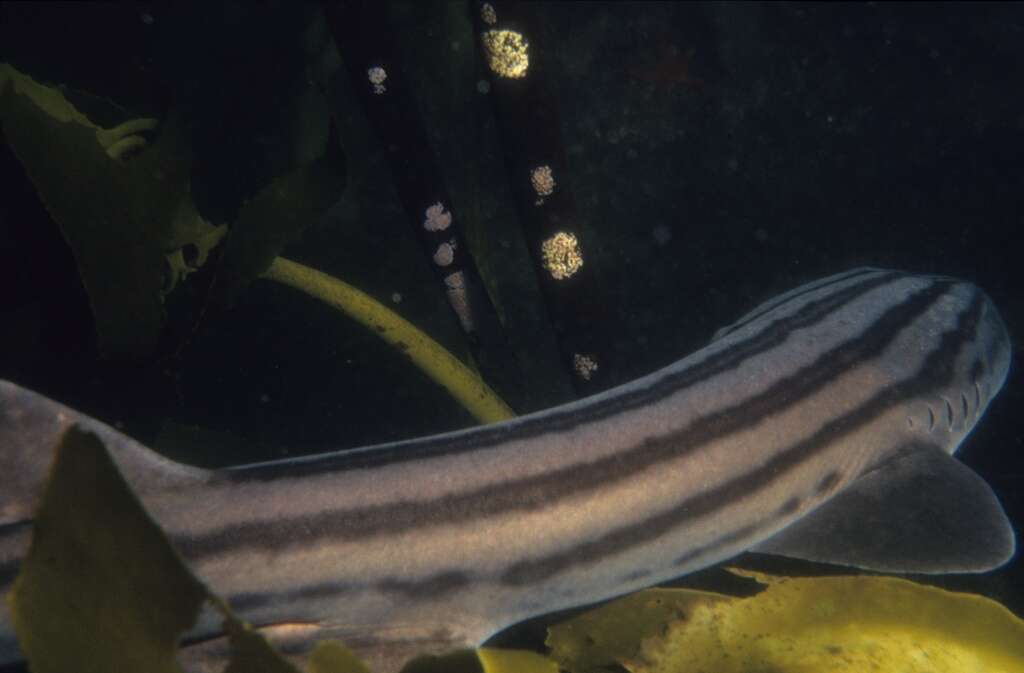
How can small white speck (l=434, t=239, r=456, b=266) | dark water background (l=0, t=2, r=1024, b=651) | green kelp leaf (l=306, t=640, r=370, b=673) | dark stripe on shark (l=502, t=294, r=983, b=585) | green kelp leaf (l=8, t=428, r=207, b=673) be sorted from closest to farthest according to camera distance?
green kelp leaf (l=8, t=428, r=207, b=673) < green kelp leaf (l=306, t=640, r=370, b=673) < dark stripe on shark (l=502, t=294, r=983, b=585) < dark water background (l=0, t=2, r=1024, b=651) < small white speck (l=434, t=239, r=456, b=266)

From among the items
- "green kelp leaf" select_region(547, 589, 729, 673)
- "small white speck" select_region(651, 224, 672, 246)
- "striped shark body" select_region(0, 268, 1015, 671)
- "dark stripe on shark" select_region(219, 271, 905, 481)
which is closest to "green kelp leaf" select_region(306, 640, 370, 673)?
"striped shark body" select_region(0, 268, 1015, 671)

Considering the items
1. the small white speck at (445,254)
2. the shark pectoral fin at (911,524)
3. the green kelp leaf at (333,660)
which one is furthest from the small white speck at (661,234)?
the green kelp leaf at (333,660)

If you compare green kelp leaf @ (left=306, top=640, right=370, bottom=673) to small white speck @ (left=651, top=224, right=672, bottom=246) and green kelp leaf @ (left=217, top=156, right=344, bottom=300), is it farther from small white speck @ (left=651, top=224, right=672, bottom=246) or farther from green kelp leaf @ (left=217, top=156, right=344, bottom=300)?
small white speck @ (left=651, top=224, right=672, bottom=246)

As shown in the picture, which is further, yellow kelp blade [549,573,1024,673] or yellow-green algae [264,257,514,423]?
yellow-green algae [264,257,514,423]

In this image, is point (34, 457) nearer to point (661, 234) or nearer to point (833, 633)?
point (833, 633)

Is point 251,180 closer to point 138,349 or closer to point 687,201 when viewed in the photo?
point 138,349

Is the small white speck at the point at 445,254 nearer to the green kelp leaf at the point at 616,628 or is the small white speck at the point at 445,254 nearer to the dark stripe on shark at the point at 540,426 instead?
the dark stripe on shark at the point at 540,426

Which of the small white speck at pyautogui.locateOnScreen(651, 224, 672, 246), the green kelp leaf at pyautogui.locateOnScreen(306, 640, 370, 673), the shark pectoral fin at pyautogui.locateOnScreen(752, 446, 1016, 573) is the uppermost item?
the small white speck at pyautogui.locateOnScreen(651, 224, 672, 246)
